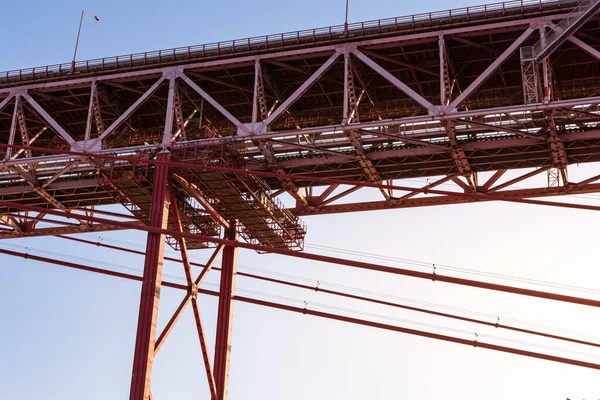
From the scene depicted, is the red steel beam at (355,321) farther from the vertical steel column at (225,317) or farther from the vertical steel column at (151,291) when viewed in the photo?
the vertical steel column at (151,291)

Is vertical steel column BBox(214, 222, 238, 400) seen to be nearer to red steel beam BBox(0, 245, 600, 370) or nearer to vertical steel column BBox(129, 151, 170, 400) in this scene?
red steel beam BBox(0, 245, 600, 370)

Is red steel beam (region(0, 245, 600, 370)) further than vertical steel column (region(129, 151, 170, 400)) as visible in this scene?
No

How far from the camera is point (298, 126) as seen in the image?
149 ft

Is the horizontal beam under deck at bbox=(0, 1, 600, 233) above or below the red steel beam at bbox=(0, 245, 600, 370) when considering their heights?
above

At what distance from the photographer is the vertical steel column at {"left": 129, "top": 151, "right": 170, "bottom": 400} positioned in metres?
36.8

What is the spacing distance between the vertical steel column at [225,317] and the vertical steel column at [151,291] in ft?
18.1

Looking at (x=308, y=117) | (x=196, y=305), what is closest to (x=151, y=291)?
(x=196, y=305)

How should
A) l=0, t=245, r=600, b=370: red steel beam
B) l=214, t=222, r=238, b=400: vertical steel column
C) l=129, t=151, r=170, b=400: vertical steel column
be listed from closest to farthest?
l=0, t=245, r=600, b=370: red steel beam
l=129, t=151, r=170, b=400: vertical steel column
l=214, t=222, r=238, b=400: vertical steel column

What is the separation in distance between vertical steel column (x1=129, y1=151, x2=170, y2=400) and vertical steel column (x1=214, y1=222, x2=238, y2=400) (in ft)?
18.1

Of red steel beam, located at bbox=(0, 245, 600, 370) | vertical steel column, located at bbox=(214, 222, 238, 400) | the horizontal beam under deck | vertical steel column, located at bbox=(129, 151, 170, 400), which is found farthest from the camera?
vertical steel column, located at bbox=(214, 222, 238, 400)

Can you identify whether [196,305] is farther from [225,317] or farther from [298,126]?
[298,126]

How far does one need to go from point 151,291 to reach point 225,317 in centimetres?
603

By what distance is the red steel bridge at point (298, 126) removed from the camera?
1522 inches

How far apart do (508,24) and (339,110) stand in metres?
9.80
